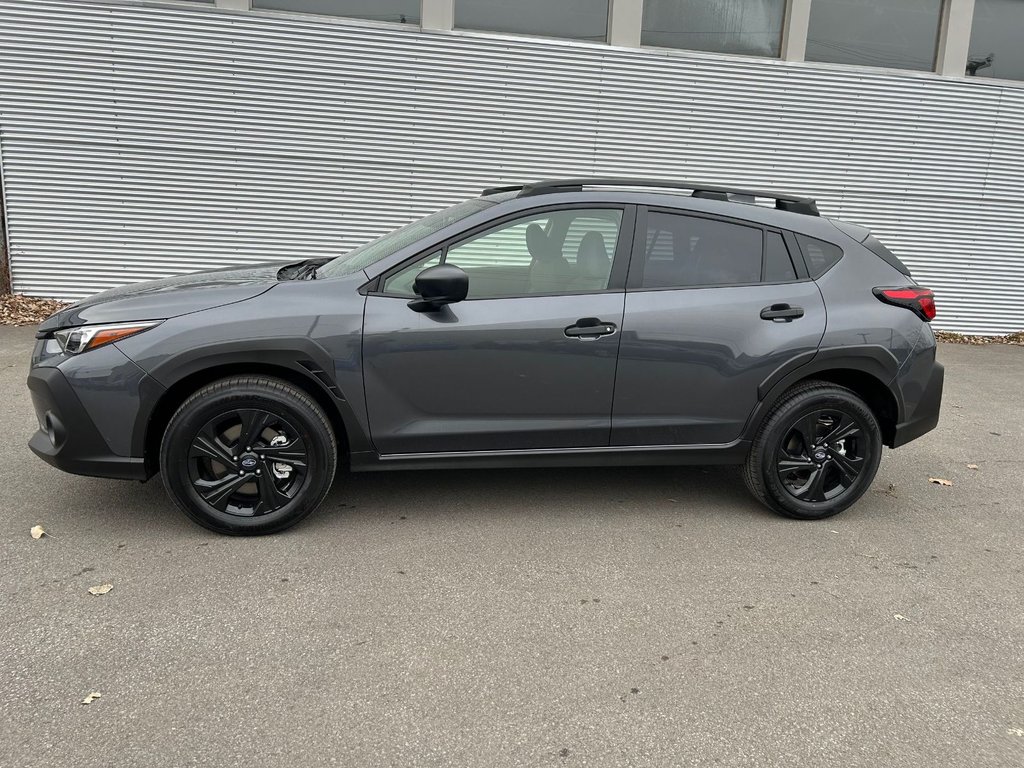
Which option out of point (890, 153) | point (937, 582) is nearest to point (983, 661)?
point (937, 582)

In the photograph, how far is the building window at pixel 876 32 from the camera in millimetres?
9859

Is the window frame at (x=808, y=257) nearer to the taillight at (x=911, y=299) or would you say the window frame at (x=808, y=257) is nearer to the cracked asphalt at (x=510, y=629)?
Answer: the taillight at (x=911, y=299)

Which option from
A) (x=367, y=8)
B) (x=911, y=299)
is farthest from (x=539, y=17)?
(x=911, y=299)

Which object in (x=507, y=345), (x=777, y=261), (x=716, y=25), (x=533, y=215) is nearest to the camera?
(x=507, y=345)

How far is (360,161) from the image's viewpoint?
917 cm

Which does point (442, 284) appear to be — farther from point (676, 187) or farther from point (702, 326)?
point (676, 187)

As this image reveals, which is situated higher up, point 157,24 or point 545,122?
point 157,24

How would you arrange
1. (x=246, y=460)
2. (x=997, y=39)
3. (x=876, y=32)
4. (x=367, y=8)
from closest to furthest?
(x=246, y=460), (x=367, y=8), (x=876, y=32), (x=997, y=39)

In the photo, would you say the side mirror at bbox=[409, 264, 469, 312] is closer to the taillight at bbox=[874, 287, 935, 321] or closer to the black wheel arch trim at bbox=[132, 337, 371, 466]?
the black wheel arch trim at bbox=[132, 337, 371, 466]

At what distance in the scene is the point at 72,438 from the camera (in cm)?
356

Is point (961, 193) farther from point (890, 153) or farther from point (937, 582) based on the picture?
point (937, 582)

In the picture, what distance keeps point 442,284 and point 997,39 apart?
33.2 feet

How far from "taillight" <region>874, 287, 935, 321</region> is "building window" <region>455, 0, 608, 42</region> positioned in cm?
636

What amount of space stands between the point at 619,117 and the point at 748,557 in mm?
6935
